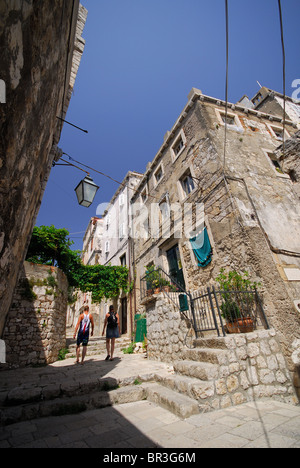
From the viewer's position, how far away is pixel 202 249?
7184 mm

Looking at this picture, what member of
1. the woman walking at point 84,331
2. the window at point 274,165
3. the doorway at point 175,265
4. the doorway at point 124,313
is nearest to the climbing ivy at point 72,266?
the doorway at point 124,313

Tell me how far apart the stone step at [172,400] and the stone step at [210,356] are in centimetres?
74

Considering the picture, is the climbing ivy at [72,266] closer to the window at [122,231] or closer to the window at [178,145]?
the window at [122,231]

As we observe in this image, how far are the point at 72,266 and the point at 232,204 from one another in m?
8.58

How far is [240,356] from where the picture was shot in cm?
372

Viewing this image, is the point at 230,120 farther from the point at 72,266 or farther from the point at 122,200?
the point at 72,266

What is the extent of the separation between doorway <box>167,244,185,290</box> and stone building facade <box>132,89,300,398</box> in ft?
0.15

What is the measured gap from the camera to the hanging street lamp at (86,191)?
528 centimetres

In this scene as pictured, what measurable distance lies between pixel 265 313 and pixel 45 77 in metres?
6.01

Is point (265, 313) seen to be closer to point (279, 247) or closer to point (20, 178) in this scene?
point (279, 247)

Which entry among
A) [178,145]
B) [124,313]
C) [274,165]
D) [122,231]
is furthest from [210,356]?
[122,231]

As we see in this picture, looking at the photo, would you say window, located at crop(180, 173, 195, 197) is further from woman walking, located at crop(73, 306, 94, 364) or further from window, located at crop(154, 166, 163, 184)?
woman walking, located at crop(73, 306, 94, 364)

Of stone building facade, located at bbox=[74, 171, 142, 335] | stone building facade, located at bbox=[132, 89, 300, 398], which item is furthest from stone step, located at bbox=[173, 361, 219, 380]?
stone building facade, located at bbox=[74, 171, 142, 335]
